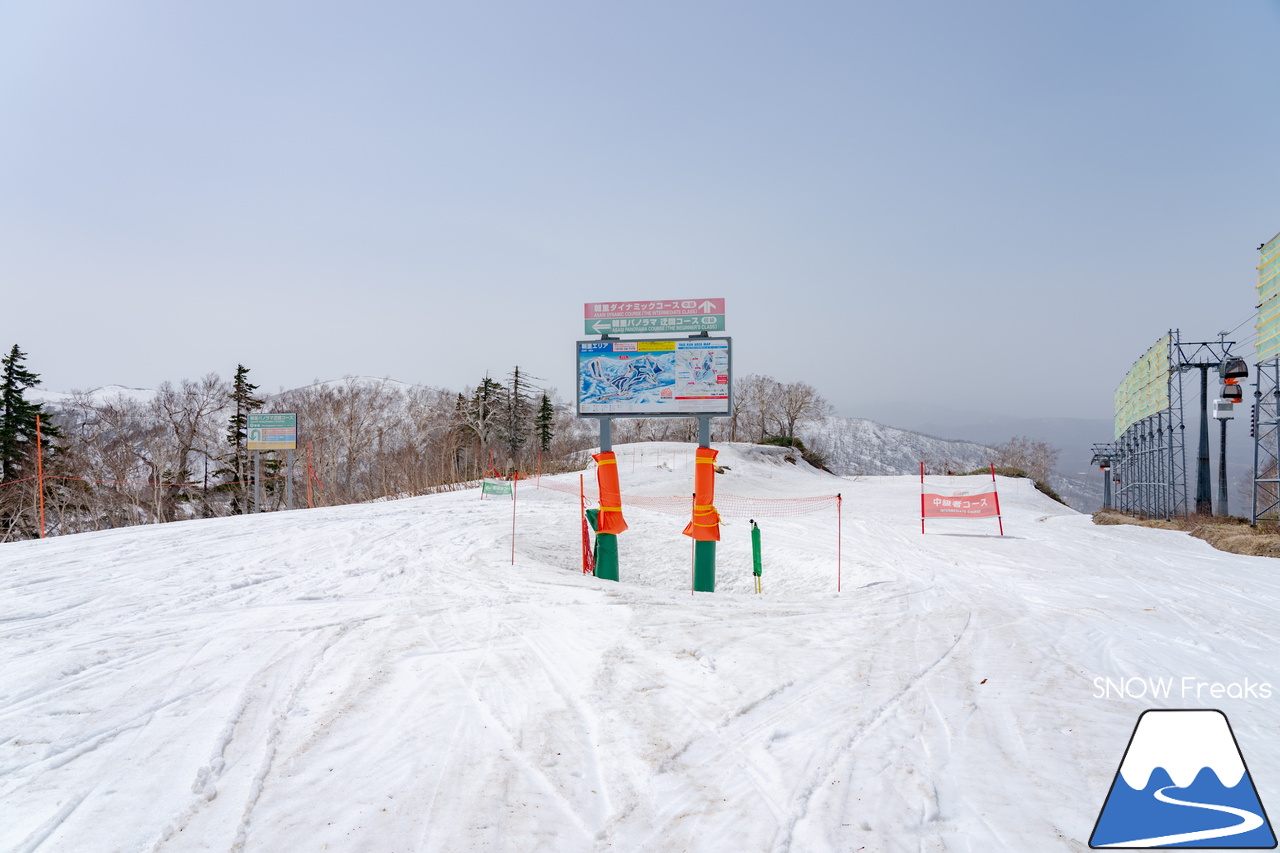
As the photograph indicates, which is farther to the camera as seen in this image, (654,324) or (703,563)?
(703,563)

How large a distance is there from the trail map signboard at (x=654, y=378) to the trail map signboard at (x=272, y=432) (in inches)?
593

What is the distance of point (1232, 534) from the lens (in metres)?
13.8

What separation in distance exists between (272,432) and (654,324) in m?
17.1

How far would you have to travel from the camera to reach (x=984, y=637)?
21.4 feet

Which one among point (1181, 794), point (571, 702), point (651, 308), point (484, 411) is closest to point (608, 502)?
point (651, 308)

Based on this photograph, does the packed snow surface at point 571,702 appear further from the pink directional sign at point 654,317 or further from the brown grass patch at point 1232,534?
the pink directional sign at point 654,317

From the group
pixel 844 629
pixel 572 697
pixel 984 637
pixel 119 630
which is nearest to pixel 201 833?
pixel 572 697

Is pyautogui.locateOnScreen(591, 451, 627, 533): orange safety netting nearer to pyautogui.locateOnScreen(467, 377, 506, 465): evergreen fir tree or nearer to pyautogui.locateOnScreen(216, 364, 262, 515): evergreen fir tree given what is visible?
pyautogui.locateOnScreen(216, 364, 262, 515): evergreen fir tree

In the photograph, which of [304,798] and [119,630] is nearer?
[304,798]

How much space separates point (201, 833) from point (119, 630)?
4.27 m

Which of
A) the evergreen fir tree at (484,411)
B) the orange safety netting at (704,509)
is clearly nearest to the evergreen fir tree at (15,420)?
the evergreen fir tree at (484,411)

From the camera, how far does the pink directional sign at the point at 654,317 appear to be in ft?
35.1

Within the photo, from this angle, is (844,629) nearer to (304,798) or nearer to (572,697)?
(572,697)

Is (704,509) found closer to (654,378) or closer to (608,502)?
(608,502)
